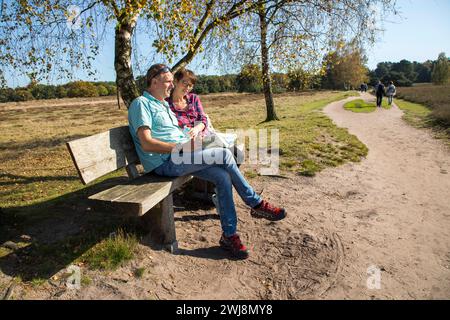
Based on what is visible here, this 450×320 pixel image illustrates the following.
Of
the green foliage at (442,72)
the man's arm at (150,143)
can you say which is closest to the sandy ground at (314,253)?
the man's arm at (150,143)

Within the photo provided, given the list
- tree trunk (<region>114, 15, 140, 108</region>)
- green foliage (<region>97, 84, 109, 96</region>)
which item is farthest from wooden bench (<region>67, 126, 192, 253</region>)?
green foliage (<region>97, 84, 109, 96</region>)

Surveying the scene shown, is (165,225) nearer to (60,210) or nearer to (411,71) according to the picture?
(60,210)

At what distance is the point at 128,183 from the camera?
3.47 m

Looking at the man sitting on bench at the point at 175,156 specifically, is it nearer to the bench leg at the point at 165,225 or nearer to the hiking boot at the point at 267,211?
the hiking boot at the point at 267,211

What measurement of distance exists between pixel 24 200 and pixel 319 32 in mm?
8053

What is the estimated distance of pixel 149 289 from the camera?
288cm

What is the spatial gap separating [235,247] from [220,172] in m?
0.80

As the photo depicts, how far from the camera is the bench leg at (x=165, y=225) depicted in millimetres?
3475

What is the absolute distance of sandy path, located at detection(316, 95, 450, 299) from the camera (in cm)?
300

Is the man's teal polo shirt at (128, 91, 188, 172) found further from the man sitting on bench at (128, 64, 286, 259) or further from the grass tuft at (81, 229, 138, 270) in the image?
the grass tuft at (81, 229, 138, 270)

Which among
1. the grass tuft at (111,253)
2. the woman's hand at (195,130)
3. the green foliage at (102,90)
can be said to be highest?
the green foliage at (102,90)

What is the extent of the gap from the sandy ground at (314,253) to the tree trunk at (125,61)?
104 inches

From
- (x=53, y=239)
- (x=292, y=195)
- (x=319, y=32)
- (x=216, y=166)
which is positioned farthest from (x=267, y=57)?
(x=53, y=239)
